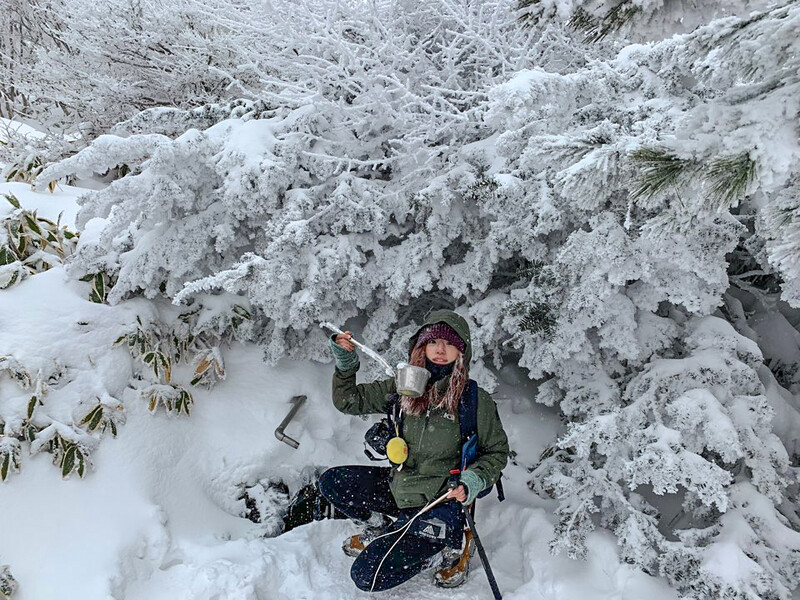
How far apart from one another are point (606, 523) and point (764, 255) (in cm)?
182

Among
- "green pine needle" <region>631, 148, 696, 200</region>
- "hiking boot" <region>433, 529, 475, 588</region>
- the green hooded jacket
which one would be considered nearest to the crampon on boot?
the green hooded jacket

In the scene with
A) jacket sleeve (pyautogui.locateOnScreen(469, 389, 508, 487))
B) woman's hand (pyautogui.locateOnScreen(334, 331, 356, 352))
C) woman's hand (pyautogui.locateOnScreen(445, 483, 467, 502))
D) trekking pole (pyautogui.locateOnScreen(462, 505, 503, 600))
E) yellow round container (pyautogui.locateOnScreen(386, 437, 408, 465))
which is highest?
woman's hand (pyautogui.locateOnScreen(334, 331, 356, 352))

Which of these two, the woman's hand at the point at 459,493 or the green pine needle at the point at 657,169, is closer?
the green pine needle at the point at 657,169

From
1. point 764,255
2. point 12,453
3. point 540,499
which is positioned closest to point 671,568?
point 540,499

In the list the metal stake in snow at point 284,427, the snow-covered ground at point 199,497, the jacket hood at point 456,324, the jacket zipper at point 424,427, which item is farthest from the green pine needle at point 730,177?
the metal stake in snow at point 284,427

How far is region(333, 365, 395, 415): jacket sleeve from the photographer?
3176 mm

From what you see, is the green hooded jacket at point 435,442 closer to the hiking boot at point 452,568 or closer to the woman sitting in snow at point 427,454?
the woman sitting in snow at point 427,454

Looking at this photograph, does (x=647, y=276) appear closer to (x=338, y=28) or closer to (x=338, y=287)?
(x=338, y=287)

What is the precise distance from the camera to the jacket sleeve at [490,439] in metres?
3.01

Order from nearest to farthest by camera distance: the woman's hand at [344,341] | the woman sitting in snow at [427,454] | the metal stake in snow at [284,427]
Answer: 1. the woman sitting in snow at [427,454]
2. the woman's hand at [344,341]
3. the metal stake in snow at [284,427]

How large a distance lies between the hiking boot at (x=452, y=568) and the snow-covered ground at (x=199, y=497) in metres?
0.05

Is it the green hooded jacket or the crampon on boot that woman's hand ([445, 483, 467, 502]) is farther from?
the crampon on boot

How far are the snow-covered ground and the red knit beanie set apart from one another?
1276mm

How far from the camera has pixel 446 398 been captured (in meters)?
3.07
